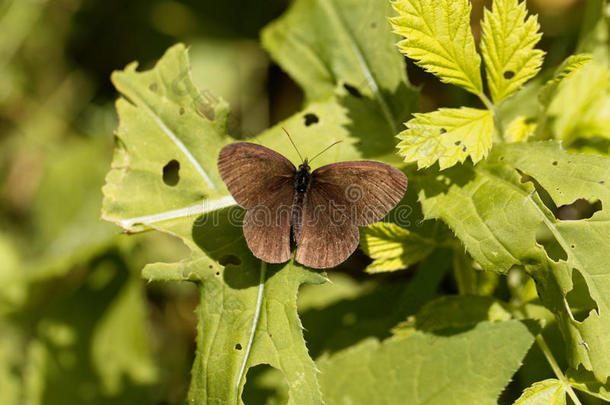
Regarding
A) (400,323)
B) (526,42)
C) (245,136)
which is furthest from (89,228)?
(526,42)

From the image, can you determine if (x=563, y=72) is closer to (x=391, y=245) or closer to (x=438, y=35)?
(x=438, y=35)

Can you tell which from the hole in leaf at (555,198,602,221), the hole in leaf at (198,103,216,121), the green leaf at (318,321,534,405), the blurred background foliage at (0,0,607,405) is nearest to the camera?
the green leaf at (318,321,534,405)

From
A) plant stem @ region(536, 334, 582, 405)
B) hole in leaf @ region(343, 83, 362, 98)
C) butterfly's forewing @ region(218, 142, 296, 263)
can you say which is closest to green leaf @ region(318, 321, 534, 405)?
plant stem @ region(536, 334, 582, 405)

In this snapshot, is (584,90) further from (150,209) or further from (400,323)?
(150,209)

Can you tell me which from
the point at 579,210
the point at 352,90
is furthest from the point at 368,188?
the point at 579,210

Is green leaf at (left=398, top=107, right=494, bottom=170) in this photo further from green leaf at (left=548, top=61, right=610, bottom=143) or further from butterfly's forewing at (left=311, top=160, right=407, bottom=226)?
green leaf at (left=548, top=61, right=610, bottom=143)

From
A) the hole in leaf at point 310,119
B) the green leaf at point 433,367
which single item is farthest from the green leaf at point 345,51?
the green leaf at point 433,367

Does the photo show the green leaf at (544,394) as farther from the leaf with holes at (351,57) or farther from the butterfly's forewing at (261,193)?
the leaf with holes at (351,57)
